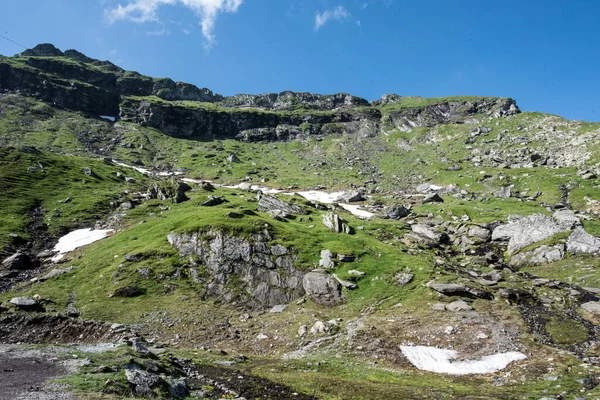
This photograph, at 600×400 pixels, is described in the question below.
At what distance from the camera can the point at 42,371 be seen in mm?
20562

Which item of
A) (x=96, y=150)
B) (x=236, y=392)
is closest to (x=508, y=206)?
(x=236, y=392)

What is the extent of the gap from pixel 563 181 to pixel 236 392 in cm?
11558

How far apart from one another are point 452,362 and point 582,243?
36488mm

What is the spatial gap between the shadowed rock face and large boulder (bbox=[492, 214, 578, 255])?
38.6 m

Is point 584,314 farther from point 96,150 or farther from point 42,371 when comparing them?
point 96,150

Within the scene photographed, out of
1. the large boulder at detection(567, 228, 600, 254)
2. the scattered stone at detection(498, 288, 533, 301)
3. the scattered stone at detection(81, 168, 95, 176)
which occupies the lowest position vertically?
the scattered stone at detection(498, 288, 533, 301)

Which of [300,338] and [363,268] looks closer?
[300,338]

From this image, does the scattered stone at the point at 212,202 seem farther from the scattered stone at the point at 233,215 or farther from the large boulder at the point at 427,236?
the large boulder at the point at 427,236

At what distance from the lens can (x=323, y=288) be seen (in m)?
41.6

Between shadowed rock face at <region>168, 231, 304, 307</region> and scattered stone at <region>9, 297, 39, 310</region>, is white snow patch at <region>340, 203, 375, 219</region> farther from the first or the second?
scattered stone at <region>9, 297, 39, 310</region>

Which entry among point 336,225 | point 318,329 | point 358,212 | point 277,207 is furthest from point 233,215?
point 358,212

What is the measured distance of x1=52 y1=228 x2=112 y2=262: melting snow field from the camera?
208ft

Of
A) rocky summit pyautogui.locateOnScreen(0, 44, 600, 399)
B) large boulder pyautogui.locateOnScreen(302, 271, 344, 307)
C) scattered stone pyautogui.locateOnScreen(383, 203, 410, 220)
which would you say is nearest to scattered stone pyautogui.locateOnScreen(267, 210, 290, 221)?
rocky summit pyautogui.locateOnScreen(0, 44, 600, 399)

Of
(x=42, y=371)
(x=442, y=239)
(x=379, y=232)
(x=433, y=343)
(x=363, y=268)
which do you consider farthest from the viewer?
(x=379, y=232)
